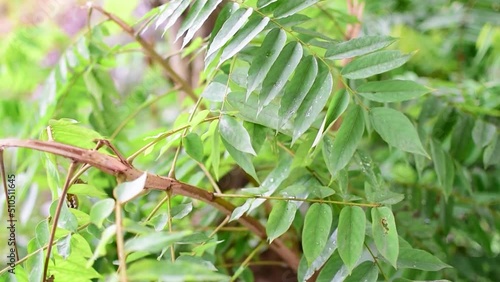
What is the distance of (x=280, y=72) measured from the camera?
1.52 feet

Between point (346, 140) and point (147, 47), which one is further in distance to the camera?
point (147, 47)

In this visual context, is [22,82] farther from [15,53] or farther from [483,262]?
[483,262]

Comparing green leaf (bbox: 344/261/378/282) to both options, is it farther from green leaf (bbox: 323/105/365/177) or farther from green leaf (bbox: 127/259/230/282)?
green leaf (bbox: 127/259/230/282)

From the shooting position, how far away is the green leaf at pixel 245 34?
1.48ft

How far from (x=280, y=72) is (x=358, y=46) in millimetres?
63

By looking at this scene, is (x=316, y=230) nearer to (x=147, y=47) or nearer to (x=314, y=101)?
(x=314, y=101)

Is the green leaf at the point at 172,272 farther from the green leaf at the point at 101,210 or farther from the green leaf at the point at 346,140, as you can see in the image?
the green leaf at the point at 346,140

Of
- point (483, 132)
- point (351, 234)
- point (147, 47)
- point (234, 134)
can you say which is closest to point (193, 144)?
point (234, 134)

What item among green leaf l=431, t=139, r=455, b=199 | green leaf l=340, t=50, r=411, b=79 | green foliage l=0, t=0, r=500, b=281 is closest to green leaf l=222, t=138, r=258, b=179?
green foliage l=0, t=0, r=500, b=281

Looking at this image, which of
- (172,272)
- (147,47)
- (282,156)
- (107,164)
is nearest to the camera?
(172,272)

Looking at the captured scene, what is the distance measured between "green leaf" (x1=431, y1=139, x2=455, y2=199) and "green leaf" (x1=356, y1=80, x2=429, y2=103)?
185 mm

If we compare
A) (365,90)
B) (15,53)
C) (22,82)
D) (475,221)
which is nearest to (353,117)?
(365,90)

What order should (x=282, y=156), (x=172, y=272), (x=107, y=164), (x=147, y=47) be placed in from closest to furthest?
(x=172, y=272) < (x=107, y=164) < (x=282, y=156) < (x=147, y=47)

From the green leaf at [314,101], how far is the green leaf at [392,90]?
4 cm
